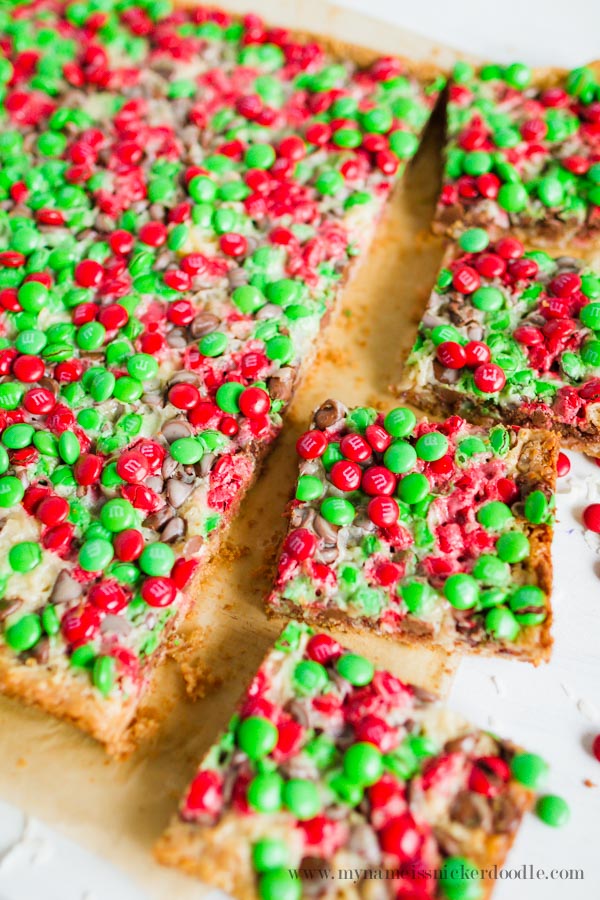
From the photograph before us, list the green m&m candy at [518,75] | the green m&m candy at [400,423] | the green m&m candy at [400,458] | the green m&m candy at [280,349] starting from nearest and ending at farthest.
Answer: the green m&m candy at [400,458] < the green m&m candy at [400,423] < the green m&m candy at [280,349] < the green m&m candy at [518,75]

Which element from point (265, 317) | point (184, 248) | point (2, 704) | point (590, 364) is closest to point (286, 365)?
point (265, 317)

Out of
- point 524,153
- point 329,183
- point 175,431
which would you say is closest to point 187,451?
point 175,431

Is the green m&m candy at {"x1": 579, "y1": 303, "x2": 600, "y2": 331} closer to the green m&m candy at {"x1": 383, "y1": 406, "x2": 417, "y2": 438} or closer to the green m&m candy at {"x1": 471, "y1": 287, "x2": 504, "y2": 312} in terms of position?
the green m&m candy at {"x1": 471, "y1": 287, "x2": 504, "y2": 312}

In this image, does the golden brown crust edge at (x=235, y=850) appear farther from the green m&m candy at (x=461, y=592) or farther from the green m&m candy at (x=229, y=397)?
the green m&m candy at (x=229, y=397)

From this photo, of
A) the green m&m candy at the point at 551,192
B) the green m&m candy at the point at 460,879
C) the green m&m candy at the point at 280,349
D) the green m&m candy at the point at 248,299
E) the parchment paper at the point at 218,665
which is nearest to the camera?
the green m&m candy at the point at 460,879

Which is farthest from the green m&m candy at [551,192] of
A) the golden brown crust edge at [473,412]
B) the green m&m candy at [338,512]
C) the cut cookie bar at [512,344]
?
the green m&m candy at [338,512]

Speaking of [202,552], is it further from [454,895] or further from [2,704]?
[454,895]
